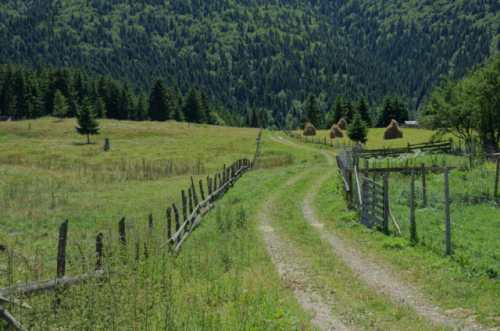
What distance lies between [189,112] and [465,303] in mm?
113306

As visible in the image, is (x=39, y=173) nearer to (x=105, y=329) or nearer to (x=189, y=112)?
(x=105, y=329)

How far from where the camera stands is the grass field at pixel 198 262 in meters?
7.94

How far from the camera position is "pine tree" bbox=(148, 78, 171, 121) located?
363 ft

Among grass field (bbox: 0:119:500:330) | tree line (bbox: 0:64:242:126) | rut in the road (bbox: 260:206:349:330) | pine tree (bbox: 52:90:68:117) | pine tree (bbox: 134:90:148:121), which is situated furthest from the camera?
pine tree (bbox: 134:90:148:121)

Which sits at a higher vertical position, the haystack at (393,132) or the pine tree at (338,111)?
the pine tree at (338,111)

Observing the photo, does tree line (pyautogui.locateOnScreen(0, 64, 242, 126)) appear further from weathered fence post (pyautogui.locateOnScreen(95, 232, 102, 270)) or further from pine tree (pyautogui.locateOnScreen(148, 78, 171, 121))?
weathered fence post (pyautogui.locateOnScreen(95, 232, 102, 270))

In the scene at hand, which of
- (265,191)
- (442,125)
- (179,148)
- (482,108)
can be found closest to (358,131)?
(442,125)

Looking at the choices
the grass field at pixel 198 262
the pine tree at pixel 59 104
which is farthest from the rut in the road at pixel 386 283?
the pine tree at pixel 59 104

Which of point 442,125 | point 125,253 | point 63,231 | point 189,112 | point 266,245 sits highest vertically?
point 189,112

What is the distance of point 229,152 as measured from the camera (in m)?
61.2

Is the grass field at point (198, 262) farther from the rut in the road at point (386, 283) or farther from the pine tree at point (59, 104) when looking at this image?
the pine tree at point (59, 104)

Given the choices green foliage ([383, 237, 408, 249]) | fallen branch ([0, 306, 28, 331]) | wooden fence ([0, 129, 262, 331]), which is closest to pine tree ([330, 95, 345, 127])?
wooden fence ([0, 129, 262, 331])

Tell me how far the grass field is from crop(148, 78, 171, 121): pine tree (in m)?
78.2

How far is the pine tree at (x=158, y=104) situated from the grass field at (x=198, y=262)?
78205 millimetres
